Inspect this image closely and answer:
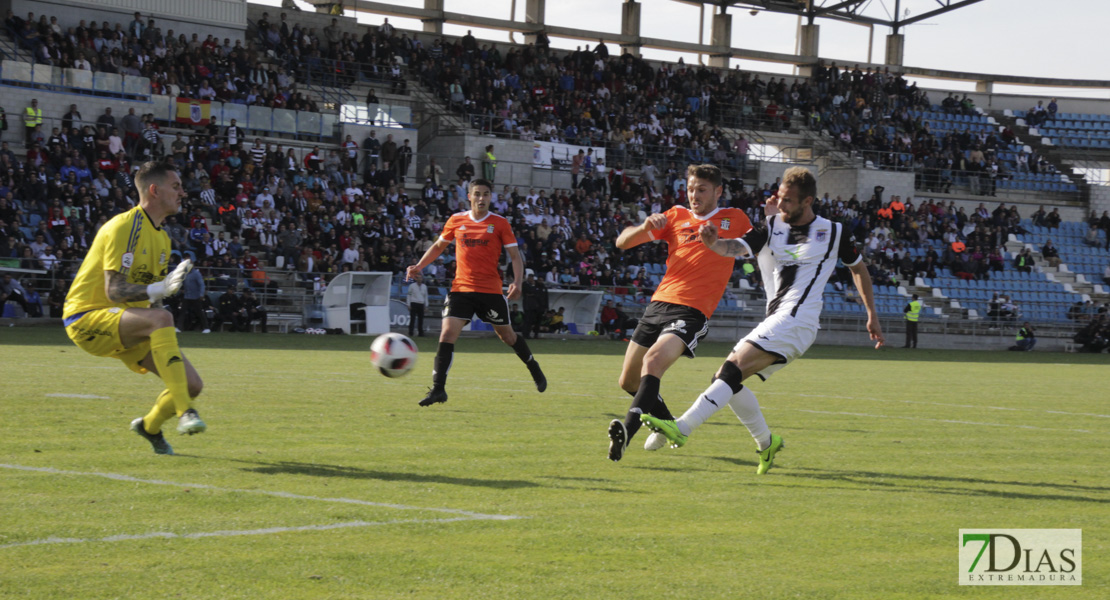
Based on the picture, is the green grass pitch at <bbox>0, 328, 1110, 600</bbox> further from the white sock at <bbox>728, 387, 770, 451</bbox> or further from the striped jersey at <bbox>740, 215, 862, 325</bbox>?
the striped jersey at <bbox>740, 215, 862, 325</bbox>

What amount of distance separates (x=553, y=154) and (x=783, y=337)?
33045mm

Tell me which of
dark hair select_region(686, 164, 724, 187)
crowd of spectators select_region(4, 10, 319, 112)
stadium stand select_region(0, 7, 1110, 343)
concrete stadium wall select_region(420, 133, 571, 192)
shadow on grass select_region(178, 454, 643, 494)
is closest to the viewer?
shadow on grass select_region(178, 454, 643, 494)

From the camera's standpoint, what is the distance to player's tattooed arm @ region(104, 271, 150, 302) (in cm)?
732

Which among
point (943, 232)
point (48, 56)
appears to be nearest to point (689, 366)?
point (48, 56)

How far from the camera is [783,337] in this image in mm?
7410

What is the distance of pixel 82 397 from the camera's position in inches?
429

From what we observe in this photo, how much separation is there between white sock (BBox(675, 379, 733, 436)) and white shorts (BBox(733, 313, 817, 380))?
277 millimetres

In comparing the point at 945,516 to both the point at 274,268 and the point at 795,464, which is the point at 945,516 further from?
the point at 274,268

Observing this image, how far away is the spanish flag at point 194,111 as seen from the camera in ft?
107

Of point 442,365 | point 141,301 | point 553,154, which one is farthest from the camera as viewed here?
point 553,154

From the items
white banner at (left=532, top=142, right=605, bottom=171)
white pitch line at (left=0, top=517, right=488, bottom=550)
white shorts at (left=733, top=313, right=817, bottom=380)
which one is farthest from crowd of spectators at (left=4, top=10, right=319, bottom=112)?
white pitch line at (left=0, top=517, right=488, bottom=550)

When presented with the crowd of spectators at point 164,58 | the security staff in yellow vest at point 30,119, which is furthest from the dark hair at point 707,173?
the crowd of spectators at point 164,58

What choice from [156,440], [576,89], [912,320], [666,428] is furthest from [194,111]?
[666,428]

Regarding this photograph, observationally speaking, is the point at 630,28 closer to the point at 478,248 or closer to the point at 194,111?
the point at 194,111
